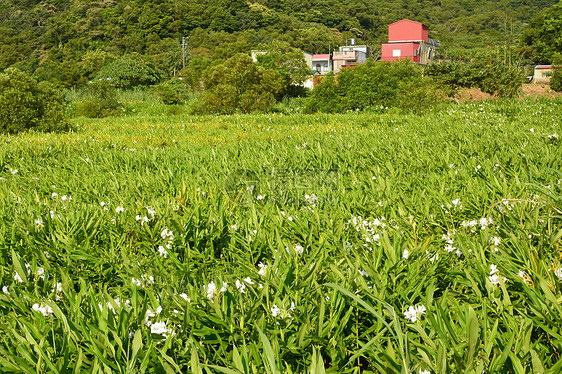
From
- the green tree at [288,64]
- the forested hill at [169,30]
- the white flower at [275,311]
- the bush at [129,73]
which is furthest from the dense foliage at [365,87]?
the forested hill at [169,30]

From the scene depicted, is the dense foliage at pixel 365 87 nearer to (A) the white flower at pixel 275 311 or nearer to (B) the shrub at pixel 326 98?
→ (B) the shrub at pixel 326 98

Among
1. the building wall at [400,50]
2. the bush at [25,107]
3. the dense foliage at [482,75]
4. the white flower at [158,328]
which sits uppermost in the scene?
the white flower at [158,328]

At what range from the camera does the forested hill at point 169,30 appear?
55.1 metres

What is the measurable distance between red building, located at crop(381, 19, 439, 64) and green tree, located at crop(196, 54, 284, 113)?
1831 inches

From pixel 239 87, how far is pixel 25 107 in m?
7.61

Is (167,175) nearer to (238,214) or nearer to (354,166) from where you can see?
(238,214)

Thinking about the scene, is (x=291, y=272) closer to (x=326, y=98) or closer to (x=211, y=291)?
(x=211, y=291)

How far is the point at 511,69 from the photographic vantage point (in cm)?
1662

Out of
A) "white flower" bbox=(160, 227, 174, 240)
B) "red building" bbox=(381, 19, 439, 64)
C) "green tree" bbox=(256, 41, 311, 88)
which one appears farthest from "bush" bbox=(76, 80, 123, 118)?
"red building" bbox=(381, 19, 439, 64)

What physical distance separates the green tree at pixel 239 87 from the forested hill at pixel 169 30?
25876 mm

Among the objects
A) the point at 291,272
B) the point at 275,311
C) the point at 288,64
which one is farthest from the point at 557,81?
the point at 275,311

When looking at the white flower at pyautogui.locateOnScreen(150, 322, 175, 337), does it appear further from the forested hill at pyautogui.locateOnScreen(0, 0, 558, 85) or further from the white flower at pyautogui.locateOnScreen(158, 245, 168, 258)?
the forested hill at pyautogui.locateOnScreen(0, 0, 558, 85)

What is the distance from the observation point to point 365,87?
1426cm

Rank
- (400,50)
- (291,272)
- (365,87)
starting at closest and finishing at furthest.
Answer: (291,272), (365,87), (400,50)
